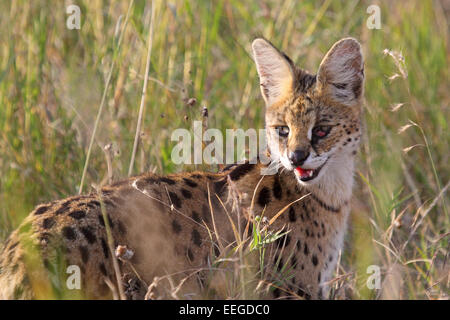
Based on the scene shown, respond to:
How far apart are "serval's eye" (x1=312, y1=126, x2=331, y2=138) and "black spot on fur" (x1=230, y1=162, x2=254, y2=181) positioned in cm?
44

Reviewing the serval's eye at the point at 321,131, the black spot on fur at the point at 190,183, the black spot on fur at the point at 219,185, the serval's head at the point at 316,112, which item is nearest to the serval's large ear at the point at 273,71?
the serval's head at the point at 316,112

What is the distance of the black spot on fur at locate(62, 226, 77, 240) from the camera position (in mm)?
2914

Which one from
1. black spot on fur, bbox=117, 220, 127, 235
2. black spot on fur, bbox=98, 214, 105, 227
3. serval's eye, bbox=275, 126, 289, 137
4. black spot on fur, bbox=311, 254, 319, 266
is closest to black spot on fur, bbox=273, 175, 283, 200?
serval's eye, bbox=275, 126, 289, 137

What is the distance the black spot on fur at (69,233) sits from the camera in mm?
2914

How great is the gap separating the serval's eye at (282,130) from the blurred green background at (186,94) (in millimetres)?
604

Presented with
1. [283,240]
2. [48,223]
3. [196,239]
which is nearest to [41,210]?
[48,223]

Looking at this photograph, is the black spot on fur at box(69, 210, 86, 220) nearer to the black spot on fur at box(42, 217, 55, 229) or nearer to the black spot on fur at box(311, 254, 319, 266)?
the black spot on fur at box(42, 217, 55, 229)

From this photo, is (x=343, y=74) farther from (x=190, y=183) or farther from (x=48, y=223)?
(x=48, y=223)

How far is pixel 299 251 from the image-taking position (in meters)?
3.49

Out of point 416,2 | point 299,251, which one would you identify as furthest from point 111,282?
point 416,2

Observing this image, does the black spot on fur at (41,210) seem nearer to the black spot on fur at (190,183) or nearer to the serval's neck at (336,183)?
the black spot on fur at (190,183)

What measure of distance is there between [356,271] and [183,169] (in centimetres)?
132

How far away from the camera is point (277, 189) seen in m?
3.62
